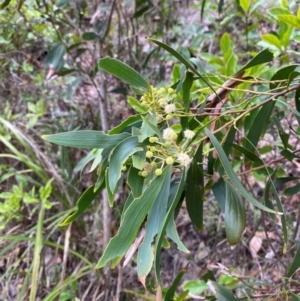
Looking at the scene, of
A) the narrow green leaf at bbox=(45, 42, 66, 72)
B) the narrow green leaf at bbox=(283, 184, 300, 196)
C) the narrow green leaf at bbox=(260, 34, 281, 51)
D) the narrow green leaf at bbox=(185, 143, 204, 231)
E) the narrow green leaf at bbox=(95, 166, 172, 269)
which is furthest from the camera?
the narrow green leaf at bbox=(45, 42, 66, 72)

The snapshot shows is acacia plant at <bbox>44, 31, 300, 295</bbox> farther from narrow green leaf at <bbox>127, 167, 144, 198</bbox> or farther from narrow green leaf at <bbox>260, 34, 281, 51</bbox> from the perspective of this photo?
narrow green leaf at <bbox>260, 34, 281, 51</bbox>

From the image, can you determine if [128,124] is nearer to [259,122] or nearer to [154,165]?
[154,165]

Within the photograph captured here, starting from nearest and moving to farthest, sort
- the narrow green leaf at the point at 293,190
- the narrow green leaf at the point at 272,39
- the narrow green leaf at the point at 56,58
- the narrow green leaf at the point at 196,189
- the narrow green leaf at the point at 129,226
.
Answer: the narrow green leaf at the point at 129,226, the narrow green leaf at the point at 196,189, the narrow green leaf at the point at 293,190, the narrow green leaf at the point at 272,39, the narrow green leaf at the point at 56,58

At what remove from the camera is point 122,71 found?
2.03 ft

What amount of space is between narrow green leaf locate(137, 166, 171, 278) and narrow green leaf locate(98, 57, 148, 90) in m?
0.15

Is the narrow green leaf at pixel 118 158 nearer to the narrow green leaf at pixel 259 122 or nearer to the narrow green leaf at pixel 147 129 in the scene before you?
the narrow green leaf at pixel 147 129

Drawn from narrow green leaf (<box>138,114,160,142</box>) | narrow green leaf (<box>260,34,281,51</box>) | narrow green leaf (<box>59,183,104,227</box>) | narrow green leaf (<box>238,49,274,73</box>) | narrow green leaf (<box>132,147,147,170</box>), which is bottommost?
A: narrow green leaf (<box>59,183,104,227</box>)

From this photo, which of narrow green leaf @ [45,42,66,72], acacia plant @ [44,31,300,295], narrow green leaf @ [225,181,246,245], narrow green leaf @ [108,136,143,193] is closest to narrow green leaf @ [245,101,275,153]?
acacia plant @ [44,31,300,295]

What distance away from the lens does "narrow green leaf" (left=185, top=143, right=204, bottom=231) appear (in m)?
0.65

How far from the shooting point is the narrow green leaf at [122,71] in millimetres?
602

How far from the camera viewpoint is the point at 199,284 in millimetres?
1200

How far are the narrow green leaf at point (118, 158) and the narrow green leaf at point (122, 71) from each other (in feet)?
0.35

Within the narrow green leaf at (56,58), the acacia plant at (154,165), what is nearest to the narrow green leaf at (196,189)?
the acacia plant at (154,165)

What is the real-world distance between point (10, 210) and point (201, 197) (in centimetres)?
98
